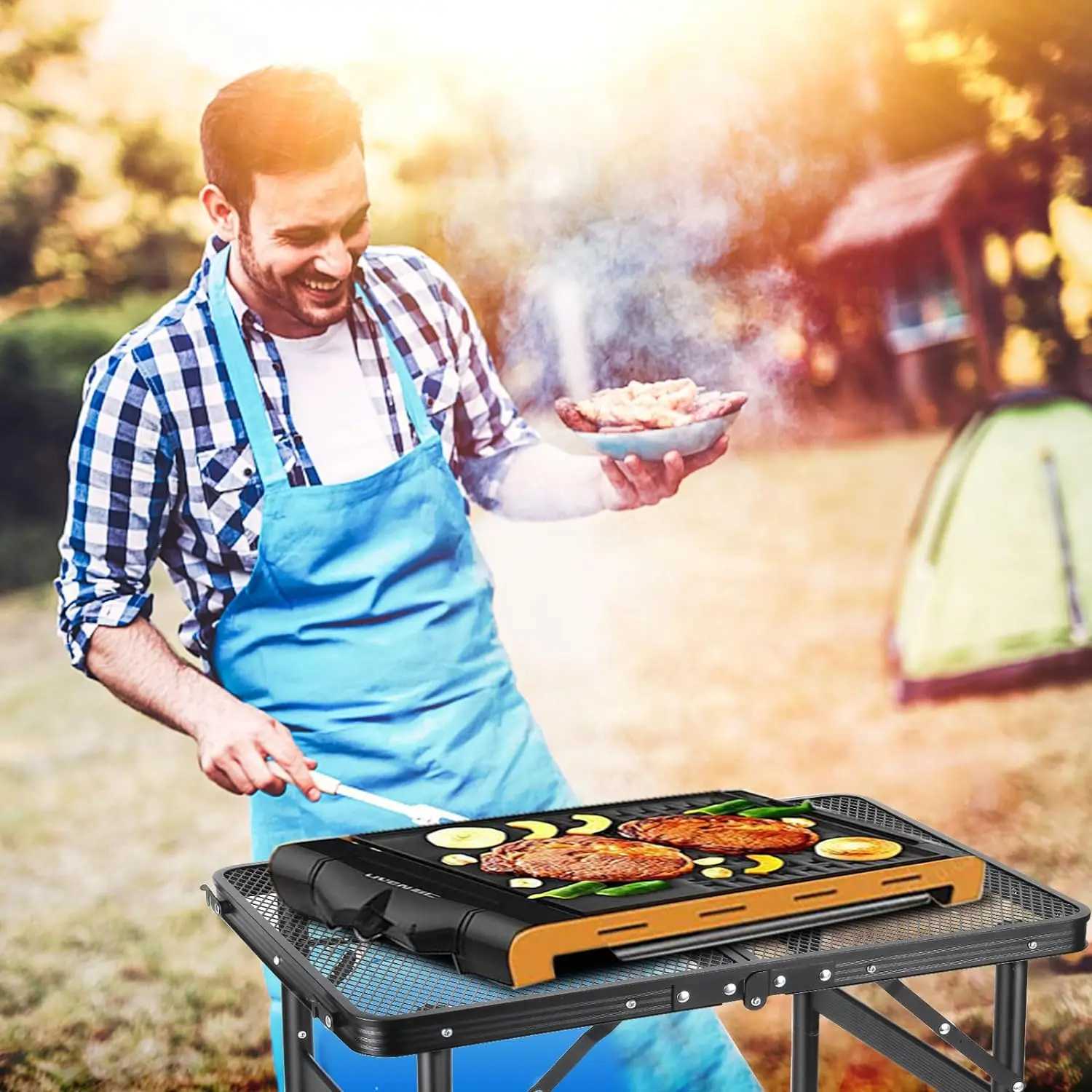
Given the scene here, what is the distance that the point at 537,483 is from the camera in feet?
10.8

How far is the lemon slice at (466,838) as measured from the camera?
218 cm

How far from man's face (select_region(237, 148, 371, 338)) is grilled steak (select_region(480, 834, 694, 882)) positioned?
125 cm

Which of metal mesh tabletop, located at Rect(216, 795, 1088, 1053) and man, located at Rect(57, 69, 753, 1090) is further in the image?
man, located at Rect(57, 69, 753, 1090)

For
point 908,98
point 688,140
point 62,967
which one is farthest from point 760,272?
point 62,967

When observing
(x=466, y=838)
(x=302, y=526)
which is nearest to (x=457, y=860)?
(x=466, y=838)

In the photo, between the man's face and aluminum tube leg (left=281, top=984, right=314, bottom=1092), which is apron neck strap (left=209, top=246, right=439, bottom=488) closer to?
the man's face

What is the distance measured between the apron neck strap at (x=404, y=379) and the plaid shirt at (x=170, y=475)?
0.15 m

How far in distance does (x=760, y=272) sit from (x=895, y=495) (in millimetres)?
682

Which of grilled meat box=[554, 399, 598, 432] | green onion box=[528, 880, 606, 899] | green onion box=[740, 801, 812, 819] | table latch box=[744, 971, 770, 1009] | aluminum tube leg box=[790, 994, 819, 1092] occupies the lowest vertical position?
aluminum tube leg box=[790, 994, 819, 1092]

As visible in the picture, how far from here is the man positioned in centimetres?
287

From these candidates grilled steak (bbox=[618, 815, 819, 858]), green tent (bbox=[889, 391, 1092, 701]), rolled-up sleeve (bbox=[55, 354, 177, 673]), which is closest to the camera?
grilled steak (bbox=[618, 815, 819, 858])

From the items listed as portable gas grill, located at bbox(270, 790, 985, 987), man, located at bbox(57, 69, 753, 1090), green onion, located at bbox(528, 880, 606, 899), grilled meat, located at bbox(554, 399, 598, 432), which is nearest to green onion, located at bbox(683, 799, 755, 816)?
portable gas grill, located at bbox(270, 790, 985, 987)

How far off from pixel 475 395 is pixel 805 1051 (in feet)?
4.77

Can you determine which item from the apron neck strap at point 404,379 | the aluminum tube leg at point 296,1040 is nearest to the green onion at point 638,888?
the aluminum tube leg at point 296,1040
